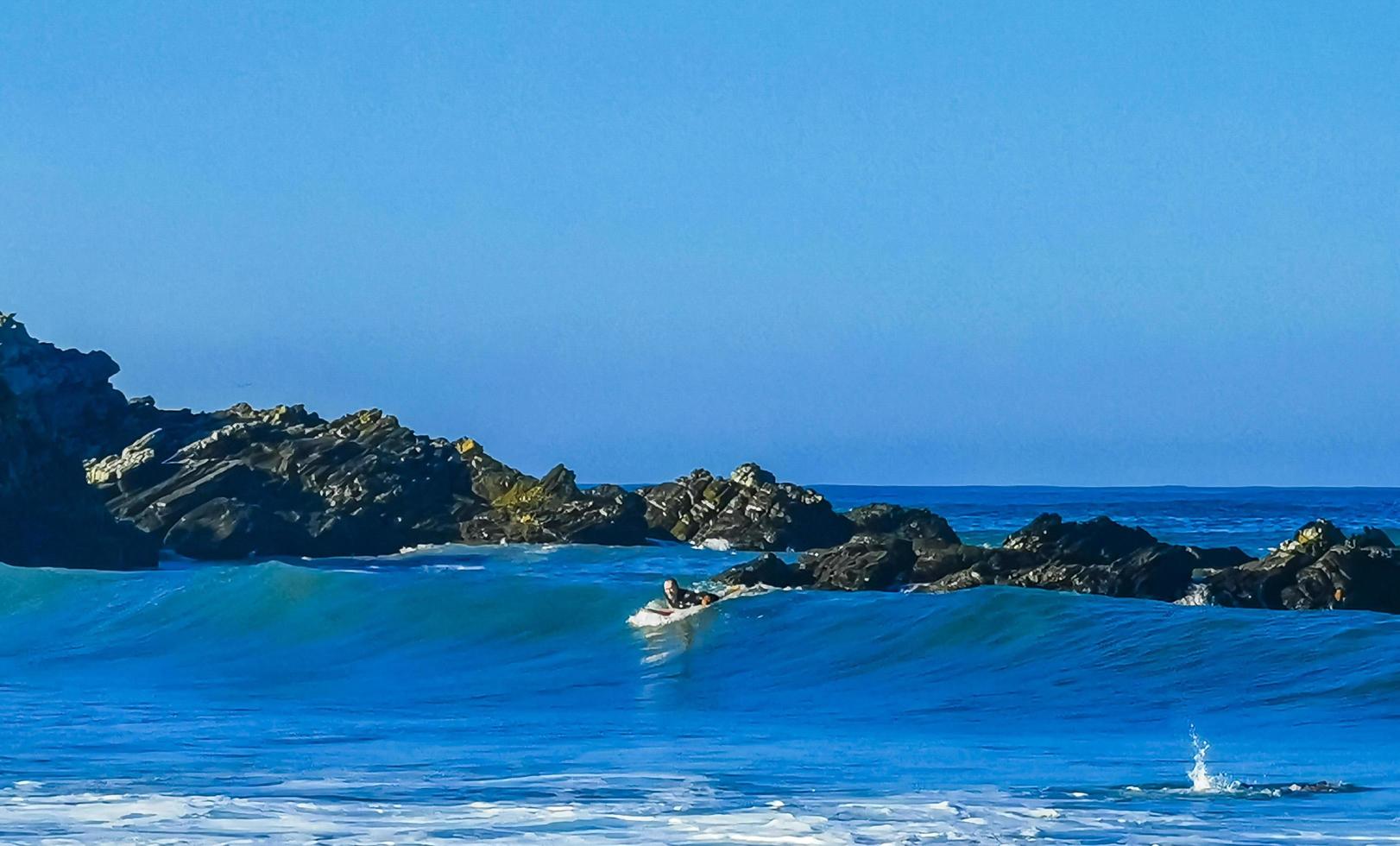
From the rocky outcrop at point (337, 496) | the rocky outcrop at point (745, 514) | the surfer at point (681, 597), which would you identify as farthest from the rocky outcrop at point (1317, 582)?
the rocky outcrop at point (337, 496)

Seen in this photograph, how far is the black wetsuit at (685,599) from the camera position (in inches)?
1135

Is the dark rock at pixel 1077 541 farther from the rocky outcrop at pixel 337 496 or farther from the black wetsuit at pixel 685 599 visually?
the rocky outcrop at pixel 337 496

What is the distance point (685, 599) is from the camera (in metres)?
29.0

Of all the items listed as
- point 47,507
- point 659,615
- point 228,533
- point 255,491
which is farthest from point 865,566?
point 255,491

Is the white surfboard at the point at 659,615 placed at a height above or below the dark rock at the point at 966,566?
below

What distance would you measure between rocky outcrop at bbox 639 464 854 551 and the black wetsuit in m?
25.0

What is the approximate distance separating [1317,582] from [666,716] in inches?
447

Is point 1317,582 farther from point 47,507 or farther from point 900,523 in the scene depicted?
point 47,507

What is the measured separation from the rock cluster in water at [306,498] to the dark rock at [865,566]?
33 centimetres

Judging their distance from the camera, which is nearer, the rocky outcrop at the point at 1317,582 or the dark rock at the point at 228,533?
the rocky outcrop at the point at 1317,582

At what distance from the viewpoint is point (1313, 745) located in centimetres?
1719

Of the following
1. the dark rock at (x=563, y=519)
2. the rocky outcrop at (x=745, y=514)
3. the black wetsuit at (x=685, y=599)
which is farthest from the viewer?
the dark rock at (x=563, y=519)

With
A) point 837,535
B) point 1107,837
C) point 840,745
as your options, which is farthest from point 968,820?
point 837,535

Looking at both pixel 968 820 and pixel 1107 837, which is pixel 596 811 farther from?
pixel 1107 837
